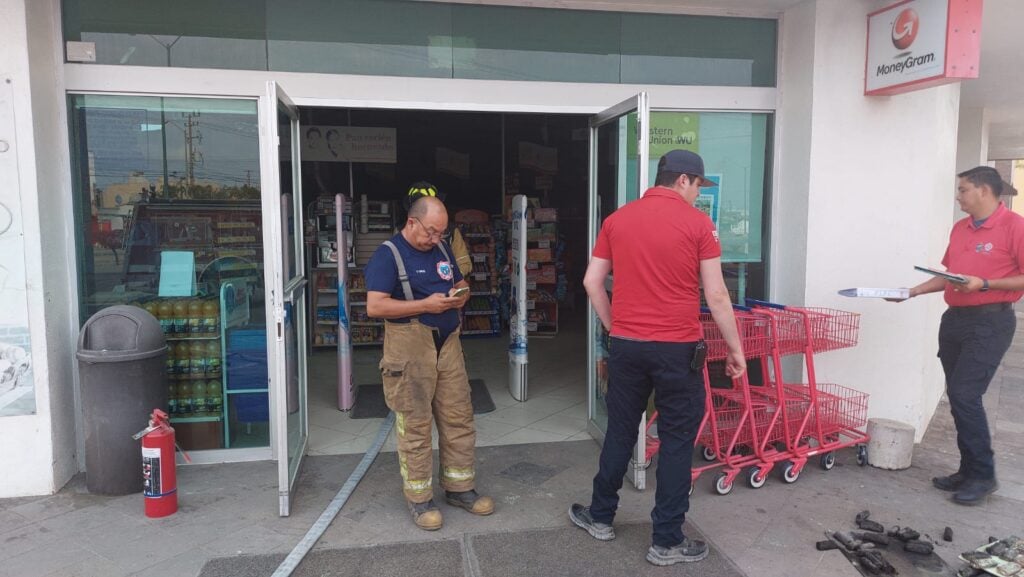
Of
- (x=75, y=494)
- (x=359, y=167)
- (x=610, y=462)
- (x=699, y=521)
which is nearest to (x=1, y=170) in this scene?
(x=75, y=494)

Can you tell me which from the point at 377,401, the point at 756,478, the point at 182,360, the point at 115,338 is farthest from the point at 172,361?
the point at 756,478

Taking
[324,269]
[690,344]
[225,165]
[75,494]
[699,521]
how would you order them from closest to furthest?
[690,344], [699,521], [75,494], [225,165], [324,269]

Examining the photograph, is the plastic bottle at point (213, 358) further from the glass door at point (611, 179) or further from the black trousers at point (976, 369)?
the black trousers at point (976, 369)

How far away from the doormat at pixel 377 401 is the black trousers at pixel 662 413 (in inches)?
89.4

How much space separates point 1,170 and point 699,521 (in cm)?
437

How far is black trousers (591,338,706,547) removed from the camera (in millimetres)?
3320

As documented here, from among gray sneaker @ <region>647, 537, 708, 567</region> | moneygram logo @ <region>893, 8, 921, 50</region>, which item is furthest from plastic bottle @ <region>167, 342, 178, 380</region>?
moneygram logo @ <region>893, 8, 921, 50</region>

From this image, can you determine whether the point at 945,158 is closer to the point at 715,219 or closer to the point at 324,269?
the point at 715,219

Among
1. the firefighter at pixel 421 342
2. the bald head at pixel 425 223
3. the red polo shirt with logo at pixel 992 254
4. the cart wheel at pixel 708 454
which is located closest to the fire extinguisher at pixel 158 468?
the firefighter at pixel 421 342

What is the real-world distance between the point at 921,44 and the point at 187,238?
15.8ft

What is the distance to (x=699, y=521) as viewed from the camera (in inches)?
155

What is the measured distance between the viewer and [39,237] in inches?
162

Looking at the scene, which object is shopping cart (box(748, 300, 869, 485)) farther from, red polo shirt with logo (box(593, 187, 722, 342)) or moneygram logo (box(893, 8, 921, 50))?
moneygram logo (box(893, 8, 921, 50))

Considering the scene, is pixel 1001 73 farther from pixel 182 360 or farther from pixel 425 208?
pixel 182 360
